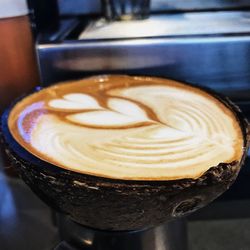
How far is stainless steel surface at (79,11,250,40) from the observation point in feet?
3.61

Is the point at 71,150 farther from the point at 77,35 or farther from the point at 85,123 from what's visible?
the point at 77,35

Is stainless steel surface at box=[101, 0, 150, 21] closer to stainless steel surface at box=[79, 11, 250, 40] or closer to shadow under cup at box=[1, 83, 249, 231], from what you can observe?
stainless steel surface at box=[79, 11, 250, 40]

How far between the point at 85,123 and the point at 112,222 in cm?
25

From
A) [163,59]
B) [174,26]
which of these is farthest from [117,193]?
[174,26]

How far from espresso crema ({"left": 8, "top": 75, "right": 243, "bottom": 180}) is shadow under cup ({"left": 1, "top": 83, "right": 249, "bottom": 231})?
3 centimetres

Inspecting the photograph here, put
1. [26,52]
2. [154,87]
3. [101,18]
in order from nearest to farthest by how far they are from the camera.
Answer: [154,87] < [26,52] < [101,18]

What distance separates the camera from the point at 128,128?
30.5 inches

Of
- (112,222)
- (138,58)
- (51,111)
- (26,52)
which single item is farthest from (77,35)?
(112,222)

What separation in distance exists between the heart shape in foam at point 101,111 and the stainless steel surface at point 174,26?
230 millimetres

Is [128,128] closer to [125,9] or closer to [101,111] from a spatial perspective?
[101,111]

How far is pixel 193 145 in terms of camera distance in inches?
27.7

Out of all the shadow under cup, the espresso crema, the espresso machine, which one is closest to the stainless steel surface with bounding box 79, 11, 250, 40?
the espresso machine

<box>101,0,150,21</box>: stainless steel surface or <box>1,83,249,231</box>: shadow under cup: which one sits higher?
<box>101,0,150,21</box>: stainless steel surface

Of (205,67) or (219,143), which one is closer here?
(219,143)
